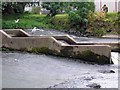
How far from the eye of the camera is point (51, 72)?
14070 mm

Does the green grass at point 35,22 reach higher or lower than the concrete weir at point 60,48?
lower

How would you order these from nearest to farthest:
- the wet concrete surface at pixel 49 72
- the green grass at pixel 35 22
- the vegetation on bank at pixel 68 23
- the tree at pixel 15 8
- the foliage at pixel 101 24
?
the wet concrete surface at pixel 49 72
the foliage at pixel 101 24
the vegetation on bank at pixel 68 23
the green grass at pixel 35 22
the tree at pixel 15 8

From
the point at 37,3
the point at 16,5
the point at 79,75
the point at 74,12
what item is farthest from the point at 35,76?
the point at 37,3

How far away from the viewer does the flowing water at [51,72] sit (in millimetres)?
11492

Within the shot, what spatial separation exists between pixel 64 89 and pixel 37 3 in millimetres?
30999

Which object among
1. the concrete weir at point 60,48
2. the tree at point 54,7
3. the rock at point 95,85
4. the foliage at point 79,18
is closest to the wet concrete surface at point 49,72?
the rock at point 95,85

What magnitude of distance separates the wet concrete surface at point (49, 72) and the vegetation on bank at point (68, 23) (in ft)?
52.5

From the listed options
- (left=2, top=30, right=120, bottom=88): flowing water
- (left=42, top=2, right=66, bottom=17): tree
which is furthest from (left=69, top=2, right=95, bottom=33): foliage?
(left=2, top=30, right=120, bottom=88): flowing water

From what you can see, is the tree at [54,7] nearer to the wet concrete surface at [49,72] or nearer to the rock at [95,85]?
the wet concrete surface at [49,72]

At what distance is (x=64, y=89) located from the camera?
34.5 feet

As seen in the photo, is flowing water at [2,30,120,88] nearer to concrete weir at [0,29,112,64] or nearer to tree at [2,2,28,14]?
concrete weir at [0,29,112,64]

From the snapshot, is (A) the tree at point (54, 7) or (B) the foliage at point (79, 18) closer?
(B) the foliage at point (79, 18)

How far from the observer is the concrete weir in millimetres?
16734

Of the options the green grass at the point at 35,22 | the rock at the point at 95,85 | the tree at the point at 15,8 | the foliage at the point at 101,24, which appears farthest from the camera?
the tree at the point at 15,8
